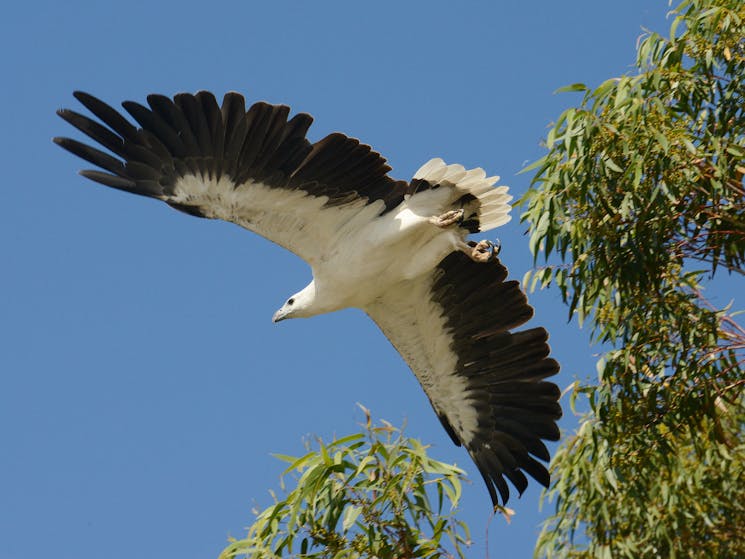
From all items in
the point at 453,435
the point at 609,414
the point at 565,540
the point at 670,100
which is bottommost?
the point at 565,540

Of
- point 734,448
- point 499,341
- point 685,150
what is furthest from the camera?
point 499,341

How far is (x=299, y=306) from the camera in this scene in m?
8.37

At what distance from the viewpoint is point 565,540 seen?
795cm

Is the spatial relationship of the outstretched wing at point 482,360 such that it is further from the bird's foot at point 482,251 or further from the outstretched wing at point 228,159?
the outstretched wing at point 228,159

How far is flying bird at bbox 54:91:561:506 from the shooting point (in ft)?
24.1

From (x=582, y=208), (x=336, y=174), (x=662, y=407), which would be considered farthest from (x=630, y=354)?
(x=336, y=174)

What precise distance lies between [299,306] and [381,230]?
2.93 feet

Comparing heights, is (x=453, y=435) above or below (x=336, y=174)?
below

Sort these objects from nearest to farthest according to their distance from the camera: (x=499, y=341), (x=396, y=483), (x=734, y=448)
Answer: (x=396, y=483) → (x=734, y=448) → (x=499, y=341)

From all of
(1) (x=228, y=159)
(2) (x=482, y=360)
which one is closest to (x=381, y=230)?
→ (1) (x=228, y=159)

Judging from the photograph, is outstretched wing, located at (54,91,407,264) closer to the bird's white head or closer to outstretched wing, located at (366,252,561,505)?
the bird's white head

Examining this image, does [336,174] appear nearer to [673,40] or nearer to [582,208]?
[582,208]

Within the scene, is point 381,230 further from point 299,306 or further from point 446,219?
point 299,306

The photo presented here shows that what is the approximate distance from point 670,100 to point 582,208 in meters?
0.89
